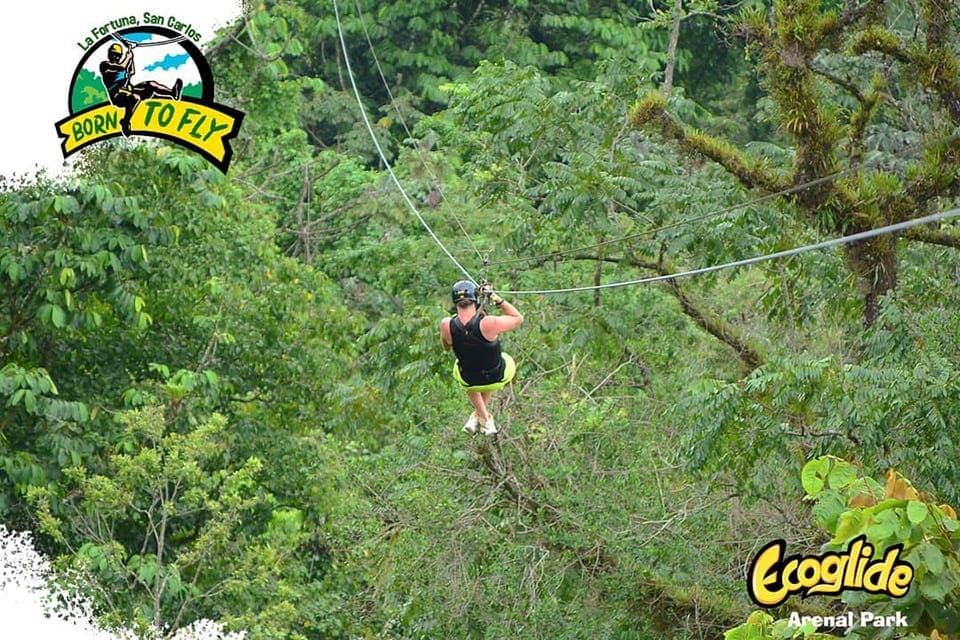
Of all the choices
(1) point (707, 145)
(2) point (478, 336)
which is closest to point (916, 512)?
(2) point (478, 336)

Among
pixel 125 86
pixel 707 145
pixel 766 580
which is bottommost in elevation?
pixel 766 580

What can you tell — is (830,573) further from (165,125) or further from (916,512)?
(165,125)

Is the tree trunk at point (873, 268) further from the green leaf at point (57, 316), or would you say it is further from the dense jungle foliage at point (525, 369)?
the green leaf at point (57, 316)

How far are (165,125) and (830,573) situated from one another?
24.8 feet

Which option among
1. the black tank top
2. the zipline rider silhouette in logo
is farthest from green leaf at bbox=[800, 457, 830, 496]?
the zipline rider silhouette in logo

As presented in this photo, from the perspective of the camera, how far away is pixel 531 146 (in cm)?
1385

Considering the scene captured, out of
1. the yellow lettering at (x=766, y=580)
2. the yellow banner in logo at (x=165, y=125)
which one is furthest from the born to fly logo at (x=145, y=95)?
the yellow lettering at (x=766, y=580)

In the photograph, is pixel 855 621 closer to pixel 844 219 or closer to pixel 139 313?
pixel 844 219

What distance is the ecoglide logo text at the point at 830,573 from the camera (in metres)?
6.57

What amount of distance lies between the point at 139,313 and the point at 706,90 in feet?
44.2

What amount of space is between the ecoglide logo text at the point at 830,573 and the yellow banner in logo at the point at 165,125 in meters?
Result: 6.25

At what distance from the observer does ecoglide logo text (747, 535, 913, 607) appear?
21.5ft

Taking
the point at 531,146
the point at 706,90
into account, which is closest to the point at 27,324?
the point at 531,146

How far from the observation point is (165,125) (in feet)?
42.6
